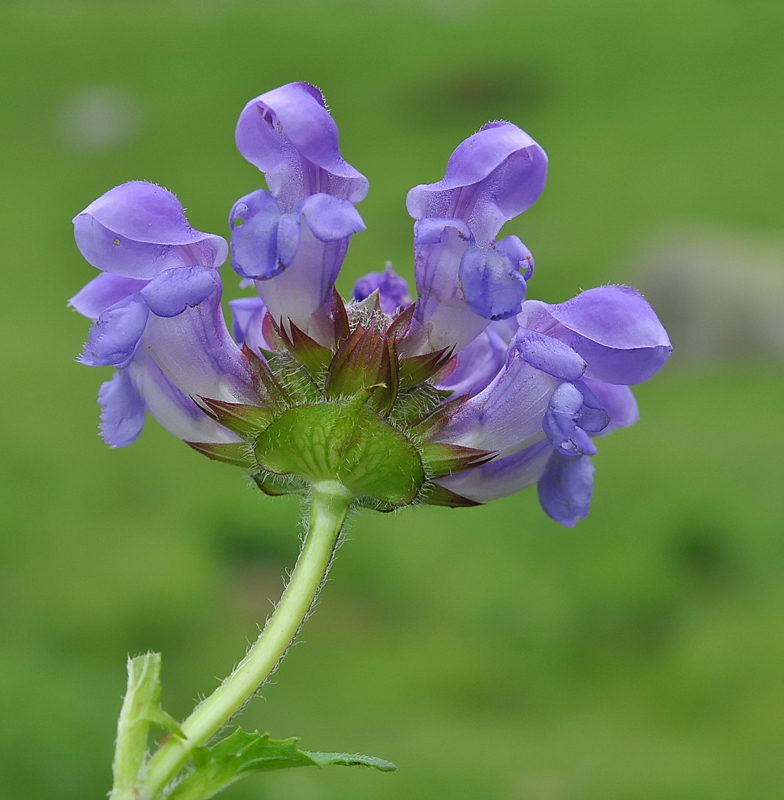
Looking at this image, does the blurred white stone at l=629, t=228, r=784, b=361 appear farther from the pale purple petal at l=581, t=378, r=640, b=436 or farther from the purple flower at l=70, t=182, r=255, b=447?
the purple flower at l=70, t=182, r=255, b=447

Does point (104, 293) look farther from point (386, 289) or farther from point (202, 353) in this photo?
point (386, 289)

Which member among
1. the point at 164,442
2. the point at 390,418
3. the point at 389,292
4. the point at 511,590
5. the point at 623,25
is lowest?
→ the point at 390,418

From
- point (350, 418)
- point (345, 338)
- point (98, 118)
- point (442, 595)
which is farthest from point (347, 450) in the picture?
point (98, 118)

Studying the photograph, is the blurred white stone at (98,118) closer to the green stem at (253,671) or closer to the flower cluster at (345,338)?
the flower cluster at (345,338)

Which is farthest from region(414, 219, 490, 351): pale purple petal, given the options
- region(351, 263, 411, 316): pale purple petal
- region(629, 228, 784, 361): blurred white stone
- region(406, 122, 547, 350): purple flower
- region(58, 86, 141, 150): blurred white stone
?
region(58, 86, 141, 150): blurred white stone

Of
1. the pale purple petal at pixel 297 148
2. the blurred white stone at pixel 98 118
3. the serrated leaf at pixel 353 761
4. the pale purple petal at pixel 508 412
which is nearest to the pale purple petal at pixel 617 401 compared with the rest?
the pale purple petal at pixel 508 412

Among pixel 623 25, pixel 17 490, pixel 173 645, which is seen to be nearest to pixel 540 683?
pixel 173 645

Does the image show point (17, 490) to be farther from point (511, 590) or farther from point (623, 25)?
point (623, 25)

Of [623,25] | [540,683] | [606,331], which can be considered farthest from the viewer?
[623,25]
